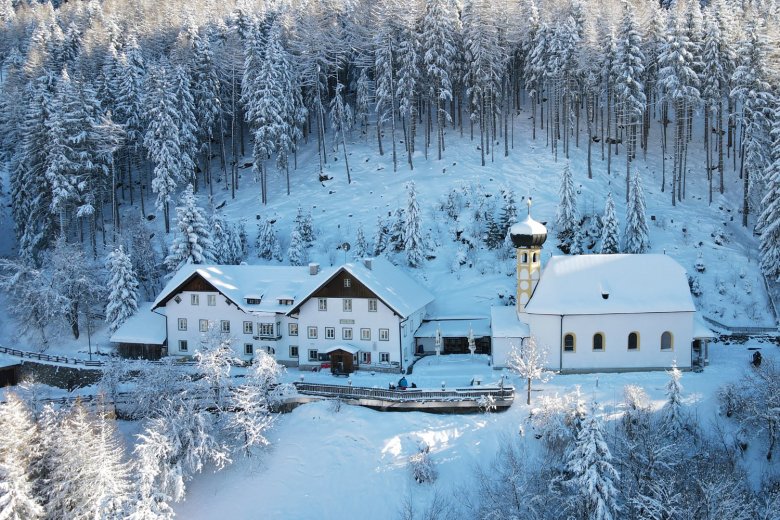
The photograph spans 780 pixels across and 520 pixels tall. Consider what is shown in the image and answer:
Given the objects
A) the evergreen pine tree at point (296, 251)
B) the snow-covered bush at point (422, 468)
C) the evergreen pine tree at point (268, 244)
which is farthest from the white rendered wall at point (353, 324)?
the evergreen pine tree at point (268, 244)

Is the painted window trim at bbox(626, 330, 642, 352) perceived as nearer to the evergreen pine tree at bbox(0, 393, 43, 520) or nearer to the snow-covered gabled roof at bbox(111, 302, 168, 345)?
the snow-covered gabled roof at bbox(111, 302, 168, 345)

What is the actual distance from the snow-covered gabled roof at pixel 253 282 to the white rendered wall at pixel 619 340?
618 inches

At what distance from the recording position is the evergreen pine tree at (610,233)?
2040 inches

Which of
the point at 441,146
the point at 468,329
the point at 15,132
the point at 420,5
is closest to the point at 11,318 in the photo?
the point at 15,132

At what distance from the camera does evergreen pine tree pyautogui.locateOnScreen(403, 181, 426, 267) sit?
2135 inches

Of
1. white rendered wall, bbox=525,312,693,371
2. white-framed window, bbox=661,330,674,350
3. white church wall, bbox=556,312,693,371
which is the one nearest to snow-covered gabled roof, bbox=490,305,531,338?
white rendered wall, bbox=525,312,693,371

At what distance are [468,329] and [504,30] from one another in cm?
4089

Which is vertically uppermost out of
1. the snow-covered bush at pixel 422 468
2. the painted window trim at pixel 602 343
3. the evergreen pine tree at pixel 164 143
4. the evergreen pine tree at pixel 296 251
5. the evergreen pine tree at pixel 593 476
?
the evergreen pine tree at pixel 164 143

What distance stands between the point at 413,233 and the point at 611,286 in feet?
59.1

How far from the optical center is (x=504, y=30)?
239ft

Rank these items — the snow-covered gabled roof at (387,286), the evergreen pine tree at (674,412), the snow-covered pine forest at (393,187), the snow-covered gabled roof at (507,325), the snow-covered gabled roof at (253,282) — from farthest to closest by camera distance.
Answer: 1. the snow-covered gabled roof at (253,282)
2. the snow-covered gabled roof at (387,286)
3. the snow-covered gabled roof at (507,325)
4. the evergreen pine tree at (674,412)
5. the snow-covered pine forest at (393,187)

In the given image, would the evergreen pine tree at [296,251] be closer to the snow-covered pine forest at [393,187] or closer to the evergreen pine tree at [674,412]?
the snow-covered pine forest at [393,187]

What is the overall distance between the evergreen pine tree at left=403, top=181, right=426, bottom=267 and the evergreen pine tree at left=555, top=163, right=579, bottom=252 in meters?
12.0

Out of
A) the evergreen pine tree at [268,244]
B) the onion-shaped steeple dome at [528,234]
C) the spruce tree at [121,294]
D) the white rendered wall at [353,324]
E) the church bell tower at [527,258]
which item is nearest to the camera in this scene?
the onion-shaped steeple dome at [528,234]
